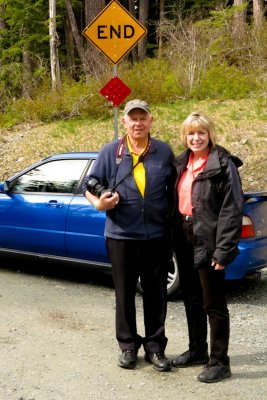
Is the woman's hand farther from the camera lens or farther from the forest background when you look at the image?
the forest background

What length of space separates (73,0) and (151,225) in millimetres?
26304

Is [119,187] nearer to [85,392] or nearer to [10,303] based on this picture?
[85,392]

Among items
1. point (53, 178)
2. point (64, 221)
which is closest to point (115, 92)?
point (53, 178)

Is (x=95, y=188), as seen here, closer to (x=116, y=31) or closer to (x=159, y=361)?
(x=159, y=361)

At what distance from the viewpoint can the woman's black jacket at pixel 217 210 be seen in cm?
402

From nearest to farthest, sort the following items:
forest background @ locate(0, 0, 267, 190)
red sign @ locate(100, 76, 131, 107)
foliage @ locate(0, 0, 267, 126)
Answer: red sign @ locate(100, 76, 131, 107), forest background @ locate(0, 0, 267, 190), foliage @ locate(0, 0, 267, 126)

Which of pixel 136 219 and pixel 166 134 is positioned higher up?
pixel 136 219

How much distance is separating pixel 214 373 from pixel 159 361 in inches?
17.7

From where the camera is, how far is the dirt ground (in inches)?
160

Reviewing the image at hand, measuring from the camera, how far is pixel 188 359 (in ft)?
14.9

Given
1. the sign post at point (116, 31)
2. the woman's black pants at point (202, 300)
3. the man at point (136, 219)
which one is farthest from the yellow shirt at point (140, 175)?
the sign post at point (116, 31)

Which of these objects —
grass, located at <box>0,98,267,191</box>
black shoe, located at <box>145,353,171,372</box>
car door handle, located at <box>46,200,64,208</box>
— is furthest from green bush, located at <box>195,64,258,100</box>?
black shoe, located at <box>145,353,171,372</box>

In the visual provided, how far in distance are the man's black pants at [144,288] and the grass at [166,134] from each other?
24.4 ft

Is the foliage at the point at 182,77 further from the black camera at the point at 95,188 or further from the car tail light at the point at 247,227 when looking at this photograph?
the black camera at the point at 95,188
